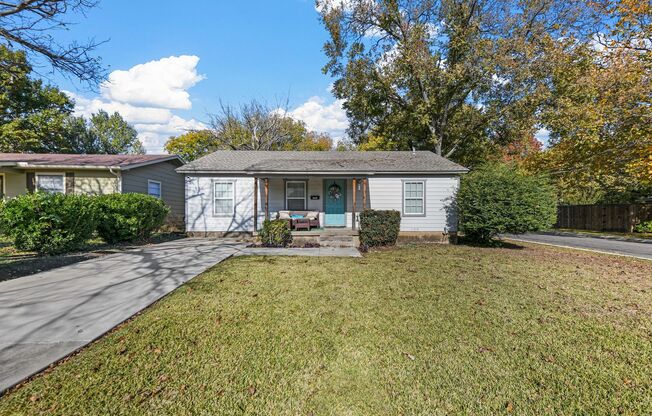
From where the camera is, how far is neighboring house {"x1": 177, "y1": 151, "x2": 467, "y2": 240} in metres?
12.2

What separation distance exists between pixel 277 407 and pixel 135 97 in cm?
3334

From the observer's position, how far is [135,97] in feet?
Answer: 90.4

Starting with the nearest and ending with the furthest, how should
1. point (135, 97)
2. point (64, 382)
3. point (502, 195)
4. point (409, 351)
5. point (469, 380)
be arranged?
point (64, 382), point (469, 380), point (409, 351), point (502, 195), point (135, 97)

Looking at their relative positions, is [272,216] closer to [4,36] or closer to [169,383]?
[4,36]

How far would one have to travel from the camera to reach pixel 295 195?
41.7 ft

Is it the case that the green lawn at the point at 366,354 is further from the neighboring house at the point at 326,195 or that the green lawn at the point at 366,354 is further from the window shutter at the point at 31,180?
the window shutter at the point at 31,180

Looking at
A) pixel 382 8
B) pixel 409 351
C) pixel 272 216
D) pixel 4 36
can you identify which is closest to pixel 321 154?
pixel 272 216

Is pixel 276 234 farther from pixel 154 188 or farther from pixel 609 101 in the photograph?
pixel 609 101

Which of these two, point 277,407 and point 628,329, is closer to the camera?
point 277,407

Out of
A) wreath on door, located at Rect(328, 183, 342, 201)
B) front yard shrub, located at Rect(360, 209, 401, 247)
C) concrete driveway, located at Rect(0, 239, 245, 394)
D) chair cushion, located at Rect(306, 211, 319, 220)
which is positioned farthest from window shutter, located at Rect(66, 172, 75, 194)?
front yard shrub, located at Rect(360, 209, 401, 247)

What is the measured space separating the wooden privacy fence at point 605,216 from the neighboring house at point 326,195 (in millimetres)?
14359

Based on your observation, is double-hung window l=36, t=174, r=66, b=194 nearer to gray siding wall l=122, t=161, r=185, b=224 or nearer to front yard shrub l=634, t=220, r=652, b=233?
gray siding wall l=122, t=161, r=185, b=224

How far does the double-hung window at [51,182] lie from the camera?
506 inches

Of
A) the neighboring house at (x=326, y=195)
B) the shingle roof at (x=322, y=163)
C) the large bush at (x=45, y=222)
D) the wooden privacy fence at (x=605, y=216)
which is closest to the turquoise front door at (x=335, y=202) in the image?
the neighboring house at (x=326, y=195)
